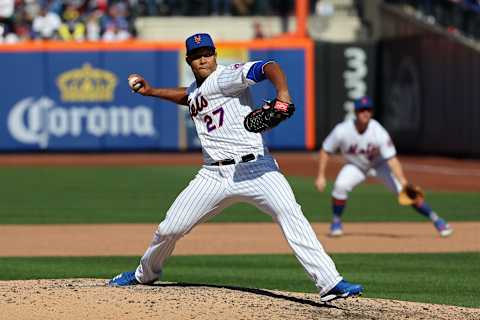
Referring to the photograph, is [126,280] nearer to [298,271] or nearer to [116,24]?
[298,271]

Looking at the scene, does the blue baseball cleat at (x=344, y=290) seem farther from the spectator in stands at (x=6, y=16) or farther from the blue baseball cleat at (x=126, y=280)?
the spectator in stands at (x=6, y=16)

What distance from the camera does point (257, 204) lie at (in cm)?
768

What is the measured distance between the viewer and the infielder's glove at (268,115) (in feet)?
22.2

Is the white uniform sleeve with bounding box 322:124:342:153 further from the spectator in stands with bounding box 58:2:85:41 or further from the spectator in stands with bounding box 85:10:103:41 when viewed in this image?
the spectator in stands with bounding box 58:2:85:41

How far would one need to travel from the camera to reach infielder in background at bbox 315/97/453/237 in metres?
13.2

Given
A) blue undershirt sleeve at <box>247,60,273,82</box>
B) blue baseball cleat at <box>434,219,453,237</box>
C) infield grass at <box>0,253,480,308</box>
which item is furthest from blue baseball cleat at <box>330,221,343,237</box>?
blue undershirt sleeve at <box>247,60,273,82</box>

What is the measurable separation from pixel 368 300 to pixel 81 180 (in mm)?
14532

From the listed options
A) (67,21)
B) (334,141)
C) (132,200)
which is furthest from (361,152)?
(67,21)

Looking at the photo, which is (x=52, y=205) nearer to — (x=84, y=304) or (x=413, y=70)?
(x=84, y=304)

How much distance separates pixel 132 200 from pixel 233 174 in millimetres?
10847

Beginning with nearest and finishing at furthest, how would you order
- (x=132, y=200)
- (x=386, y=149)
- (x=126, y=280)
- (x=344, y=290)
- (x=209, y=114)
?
(x=344, y=290)
(x=209, y=114)
(x=126, y=280)
(x=386, y=149)
(x=132, y=200)

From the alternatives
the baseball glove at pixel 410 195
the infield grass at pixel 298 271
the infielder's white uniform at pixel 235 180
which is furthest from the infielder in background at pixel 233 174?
the baseball glove at pixel 410 195

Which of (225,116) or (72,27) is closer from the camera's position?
(225,116)

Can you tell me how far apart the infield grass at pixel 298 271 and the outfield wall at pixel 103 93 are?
677 inches
